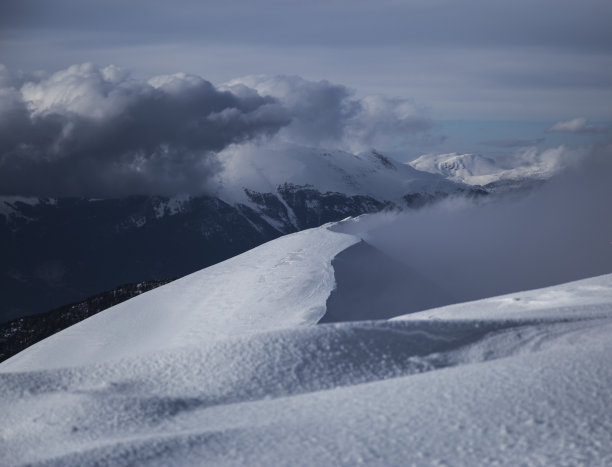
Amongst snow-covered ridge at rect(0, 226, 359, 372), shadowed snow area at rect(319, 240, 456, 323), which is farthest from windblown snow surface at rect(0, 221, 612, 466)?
shadowed snow area at rect(319, 240, 456, 323)

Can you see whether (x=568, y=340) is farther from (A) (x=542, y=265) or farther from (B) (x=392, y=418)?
(A) (x=542, y=265)

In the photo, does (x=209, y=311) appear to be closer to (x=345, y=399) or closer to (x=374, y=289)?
(x=374, y=289)

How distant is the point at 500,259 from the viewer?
42.8m

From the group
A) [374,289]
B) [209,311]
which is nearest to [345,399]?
[209,311]

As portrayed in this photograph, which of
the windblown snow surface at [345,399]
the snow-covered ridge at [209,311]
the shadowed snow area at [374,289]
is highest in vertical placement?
the windblown snow surface at [345,399]

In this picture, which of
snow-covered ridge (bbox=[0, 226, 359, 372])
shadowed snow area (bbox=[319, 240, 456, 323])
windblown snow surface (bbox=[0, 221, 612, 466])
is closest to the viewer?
windblown snow surface (bbox=[0, 221, 612, 466])

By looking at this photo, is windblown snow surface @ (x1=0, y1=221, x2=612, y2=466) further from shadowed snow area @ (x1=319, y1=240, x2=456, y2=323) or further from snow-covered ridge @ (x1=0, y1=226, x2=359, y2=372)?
shadowed snow area @ (x1=319, y1=240, x2=456, y2=323)

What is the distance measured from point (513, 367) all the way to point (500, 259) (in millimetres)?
33443

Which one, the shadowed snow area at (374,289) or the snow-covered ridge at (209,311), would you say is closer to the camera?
the snow-covered ridge at (209,311)

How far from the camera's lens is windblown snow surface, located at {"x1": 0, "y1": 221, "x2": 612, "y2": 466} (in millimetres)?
8125

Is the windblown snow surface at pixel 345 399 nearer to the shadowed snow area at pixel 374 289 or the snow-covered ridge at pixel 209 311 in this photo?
the snow-covered ridge at pixel 209 311

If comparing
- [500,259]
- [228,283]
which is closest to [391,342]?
[228,283]

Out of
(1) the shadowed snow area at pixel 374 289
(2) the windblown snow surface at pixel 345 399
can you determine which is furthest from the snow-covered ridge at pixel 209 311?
(2) the windblown snow surface at pixel 345 399

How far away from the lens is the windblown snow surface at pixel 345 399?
8125mm
